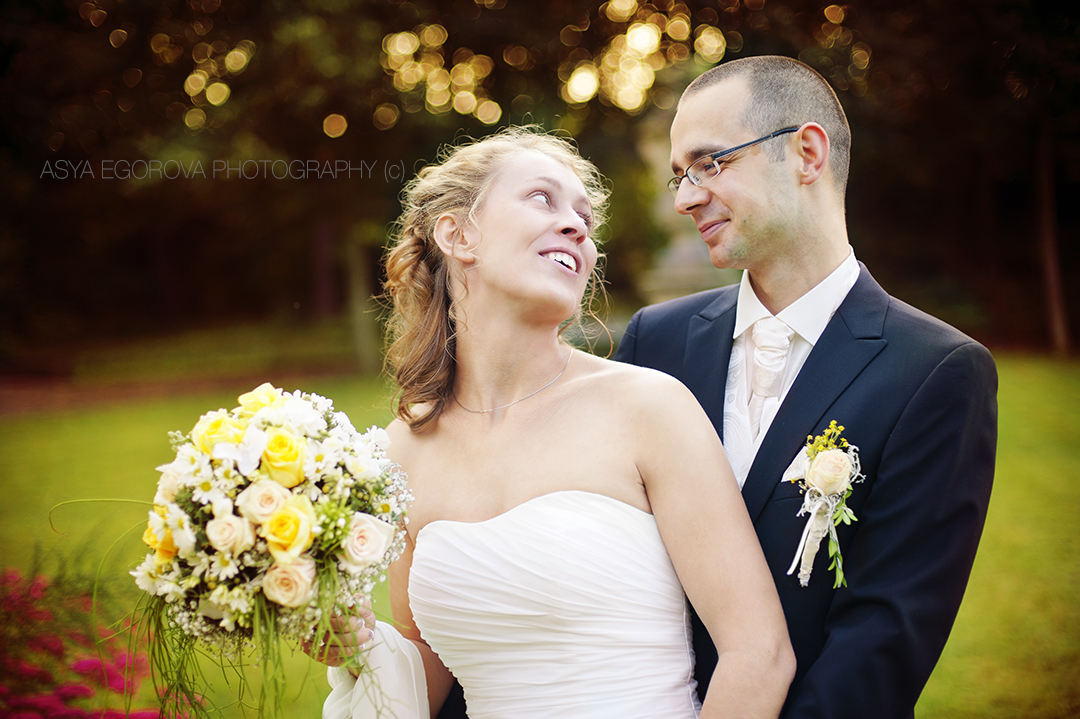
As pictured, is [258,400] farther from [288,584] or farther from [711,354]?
[711,354]

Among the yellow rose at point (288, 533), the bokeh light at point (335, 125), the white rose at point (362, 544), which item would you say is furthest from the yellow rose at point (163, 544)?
the bokeh light at point (335, 125)

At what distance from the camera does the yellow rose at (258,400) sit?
2172 mm

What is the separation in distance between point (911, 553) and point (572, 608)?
3.23 feet

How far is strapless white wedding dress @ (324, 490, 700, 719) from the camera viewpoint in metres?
2.27

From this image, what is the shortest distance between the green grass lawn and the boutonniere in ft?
4.82

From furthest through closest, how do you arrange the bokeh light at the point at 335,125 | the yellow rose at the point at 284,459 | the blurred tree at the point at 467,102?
the bokeh light at the point at 335,125, the blurred tree at the point at 467,102, the yellow rose at the point at 284,459

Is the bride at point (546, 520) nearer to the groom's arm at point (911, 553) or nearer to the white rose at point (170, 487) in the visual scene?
the groom's arm at point (911, 553)

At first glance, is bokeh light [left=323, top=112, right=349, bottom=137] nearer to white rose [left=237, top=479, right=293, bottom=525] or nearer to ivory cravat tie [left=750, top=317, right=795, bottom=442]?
ivory cravat tie [left=750, top=317, right=795, bottom=442]

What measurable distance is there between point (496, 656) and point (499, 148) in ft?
5.75

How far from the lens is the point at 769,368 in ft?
8.68

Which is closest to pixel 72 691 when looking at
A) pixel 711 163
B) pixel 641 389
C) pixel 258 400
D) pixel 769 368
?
pixel 258 400

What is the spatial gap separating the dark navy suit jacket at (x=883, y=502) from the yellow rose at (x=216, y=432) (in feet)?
5.02

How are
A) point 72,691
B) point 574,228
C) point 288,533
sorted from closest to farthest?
point 288,533 < point 574,228 < point 72,691

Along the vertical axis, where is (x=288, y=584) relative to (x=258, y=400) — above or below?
below
